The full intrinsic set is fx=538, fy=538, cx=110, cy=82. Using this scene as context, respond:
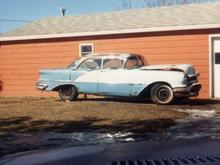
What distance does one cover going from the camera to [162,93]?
57.7 feet

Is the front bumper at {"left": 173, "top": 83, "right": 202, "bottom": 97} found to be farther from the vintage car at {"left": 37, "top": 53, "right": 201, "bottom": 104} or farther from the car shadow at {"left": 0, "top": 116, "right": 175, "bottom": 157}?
the car shadow at {"left": 0, "top": 116, "right": 175, "bottom": 157}

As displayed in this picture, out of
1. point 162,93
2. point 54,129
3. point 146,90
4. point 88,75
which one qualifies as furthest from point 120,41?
point 54,129

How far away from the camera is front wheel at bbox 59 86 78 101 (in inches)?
760

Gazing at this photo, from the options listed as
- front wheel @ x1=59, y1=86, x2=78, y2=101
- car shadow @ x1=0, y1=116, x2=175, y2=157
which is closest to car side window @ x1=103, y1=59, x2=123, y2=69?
front wheel @ x1=59, y1=86, x2=78, y2=101

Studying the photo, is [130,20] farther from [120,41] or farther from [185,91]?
[185,91]

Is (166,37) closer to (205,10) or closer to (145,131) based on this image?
(205,10)

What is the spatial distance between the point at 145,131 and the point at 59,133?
6.43ft

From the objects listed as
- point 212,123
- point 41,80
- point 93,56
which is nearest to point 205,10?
point 93,56

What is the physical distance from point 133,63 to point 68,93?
2.76m

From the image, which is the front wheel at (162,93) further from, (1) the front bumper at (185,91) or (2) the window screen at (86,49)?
(2) the window screen at (86,49)

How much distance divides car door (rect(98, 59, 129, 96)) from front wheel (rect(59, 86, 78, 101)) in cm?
119

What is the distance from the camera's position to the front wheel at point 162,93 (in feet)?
57.5

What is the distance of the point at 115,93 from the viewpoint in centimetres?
1830

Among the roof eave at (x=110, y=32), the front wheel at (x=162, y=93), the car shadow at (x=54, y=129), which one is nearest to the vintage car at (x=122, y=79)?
the front wheel at (x=162, y=93)
